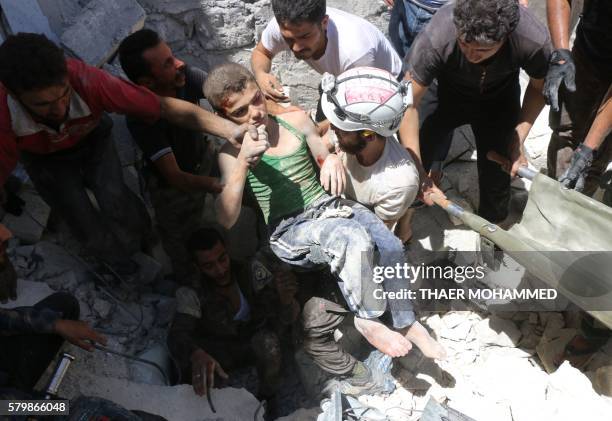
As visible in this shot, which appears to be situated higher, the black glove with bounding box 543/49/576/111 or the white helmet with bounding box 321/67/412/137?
the white helmet with bounding box 321/67/412/137

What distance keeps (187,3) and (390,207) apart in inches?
107

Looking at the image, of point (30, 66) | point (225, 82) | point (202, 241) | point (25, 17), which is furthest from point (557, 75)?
point (25, 17)

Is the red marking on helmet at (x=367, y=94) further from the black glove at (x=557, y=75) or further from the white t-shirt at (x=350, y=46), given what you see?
the black glove at (x=557, y=75)

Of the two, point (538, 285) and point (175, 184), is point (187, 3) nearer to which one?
point (175, 184)

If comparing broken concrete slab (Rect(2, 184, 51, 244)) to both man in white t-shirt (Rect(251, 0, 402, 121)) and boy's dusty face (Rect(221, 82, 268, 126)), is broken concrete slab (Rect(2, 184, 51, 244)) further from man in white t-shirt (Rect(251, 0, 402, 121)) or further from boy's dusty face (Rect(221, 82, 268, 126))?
man in white t-shirt (Rect(251, 0, 402, 121))

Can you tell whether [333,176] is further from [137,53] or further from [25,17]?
[25,17]

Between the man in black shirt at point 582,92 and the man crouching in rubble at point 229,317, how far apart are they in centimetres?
189

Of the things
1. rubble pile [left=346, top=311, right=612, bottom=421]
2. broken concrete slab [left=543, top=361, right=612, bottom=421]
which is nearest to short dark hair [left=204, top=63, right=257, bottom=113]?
rubble pile [left=346, top=311, right=612, bottom=421]

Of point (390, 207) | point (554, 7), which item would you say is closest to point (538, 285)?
point (390, 207)

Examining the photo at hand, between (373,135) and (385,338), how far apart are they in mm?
1140

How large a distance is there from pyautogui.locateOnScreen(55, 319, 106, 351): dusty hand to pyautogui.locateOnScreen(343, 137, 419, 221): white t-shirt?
1.66 meters

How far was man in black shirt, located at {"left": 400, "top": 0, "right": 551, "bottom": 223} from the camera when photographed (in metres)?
2.98

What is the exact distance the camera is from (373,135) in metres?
3.09

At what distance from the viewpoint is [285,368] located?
12.9ft
